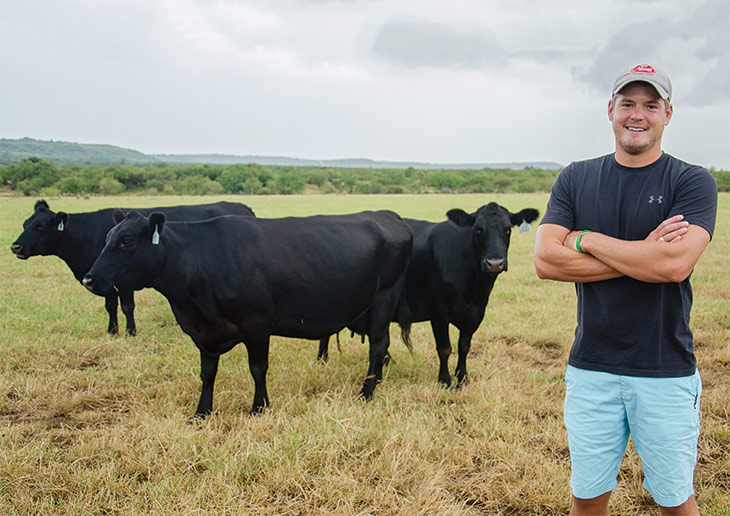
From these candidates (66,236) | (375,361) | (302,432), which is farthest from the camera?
(66,236)

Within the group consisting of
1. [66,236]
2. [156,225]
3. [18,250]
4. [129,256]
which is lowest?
[18,250]

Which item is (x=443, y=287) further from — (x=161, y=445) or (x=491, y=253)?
(x=161, y=445)

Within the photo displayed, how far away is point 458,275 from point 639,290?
3.45 m

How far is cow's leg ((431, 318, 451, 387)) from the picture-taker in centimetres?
598

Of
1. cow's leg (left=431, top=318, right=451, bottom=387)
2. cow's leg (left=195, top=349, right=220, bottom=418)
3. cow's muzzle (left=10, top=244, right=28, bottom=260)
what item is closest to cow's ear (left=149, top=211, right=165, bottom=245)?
cow's leg (left=195, top=349, right=220, bottom=418)

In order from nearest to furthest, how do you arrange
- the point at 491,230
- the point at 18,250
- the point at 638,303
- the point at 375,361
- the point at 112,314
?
the point at 638,303, the point at 491,230, the point at 375,361, the point at 112,314, the point at 18,250

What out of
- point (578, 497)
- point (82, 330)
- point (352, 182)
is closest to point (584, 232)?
point (578, 497)

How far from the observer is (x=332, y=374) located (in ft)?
20.0

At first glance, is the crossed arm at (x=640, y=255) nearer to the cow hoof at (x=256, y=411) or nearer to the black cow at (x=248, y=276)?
the black cow at (x=248, y=276)

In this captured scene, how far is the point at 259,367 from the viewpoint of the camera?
5117 mm

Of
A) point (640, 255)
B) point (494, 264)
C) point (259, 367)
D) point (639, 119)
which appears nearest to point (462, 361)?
point (494, 264)

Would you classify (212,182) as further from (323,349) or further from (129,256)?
(129,256)

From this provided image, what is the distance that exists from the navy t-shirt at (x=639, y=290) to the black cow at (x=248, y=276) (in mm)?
3076

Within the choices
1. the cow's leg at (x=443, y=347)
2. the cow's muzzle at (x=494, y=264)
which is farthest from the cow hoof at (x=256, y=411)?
the cow's muzzle at (x=494, y=264)
